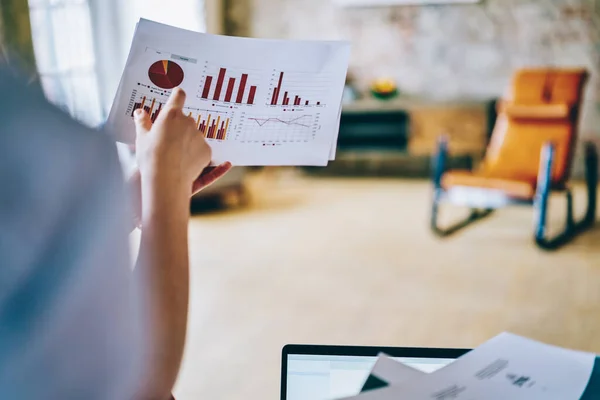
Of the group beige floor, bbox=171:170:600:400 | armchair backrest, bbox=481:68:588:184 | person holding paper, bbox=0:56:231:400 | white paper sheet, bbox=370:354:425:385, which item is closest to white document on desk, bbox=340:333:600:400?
white paper sheet, bbox=370:354:425:385

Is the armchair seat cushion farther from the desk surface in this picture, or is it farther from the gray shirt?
the gray shirt

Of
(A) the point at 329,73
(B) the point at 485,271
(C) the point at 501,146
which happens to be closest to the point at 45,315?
(A) the point at 329,73

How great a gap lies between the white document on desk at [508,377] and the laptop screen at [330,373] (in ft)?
0.35

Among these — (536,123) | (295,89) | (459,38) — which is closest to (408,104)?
(459,38)

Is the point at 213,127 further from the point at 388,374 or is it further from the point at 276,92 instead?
the point at 388,374

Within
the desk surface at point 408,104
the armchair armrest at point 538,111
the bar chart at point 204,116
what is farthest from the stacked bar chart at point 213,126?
the desk surface at point 408,104

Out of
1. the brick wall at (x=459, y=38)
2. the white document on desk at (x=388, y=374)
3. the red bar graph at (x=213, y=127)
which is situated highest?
the brick wall at (x=459, y=38)

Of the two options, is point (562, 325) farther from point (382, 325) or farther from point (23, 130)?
point (23, 130)

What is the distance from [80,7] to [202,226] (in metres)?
1.36

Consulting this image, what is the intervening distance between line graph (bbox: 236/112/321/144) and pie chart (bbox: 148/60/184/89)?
97mm

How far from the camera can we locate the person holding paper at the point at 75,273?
17.1 inches

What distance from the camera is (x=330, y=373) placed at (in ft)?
2.24

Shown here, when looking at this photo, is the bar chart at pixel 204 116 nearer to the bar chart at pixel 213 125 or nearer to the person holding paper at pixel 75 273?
the bar chart at pixel 213 125

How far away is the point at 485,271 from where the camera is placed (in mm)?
2592
